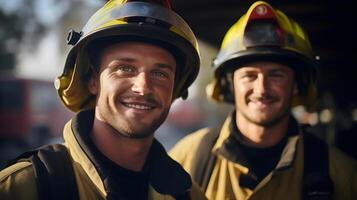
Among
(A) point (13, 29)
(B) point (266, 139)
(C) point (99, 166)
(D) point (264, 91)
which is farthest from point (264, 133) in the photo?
(A) point (13, 29)

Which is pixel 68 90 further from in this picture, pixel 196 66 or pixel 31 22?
pixel 31 22

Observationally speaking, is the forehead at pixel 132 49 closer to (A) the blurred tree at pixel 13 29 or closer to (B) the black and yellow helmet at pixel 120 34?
(B) the black and yellow helmet at pixel 120 34

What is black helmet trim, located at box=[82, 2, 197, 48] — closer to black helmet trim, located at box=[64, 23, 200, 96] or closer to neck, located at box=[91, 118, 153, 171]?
black helmet trim, located at box=[64, 23, 200, 96]

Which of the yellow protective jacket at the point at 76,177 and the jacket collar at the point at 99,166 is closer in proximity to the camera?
the yellow protective jacket at the point at 76,177

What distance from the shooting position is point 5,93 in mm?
11922

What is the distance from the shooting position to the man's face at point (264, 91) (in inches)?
121

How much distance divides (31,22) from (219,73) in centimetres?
2437

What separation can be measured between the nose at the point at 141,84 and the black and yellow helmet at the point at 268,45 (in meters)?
1.19

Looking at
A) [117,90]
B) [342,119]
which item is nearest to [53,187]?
[117,90]

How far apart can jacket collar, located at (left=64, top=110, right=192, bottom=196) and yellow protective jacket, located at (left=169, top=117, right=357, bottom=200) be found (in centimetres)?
72

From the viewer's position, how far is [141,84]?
2.22 metres

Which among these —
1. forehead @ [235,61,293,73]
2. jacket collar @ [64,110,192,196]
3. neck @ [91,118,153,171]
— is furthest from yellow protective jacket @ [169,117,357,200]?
neck @ [91,118,153,171]

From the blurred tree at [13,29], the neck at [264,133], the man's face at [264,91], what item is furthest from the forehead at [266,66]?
the blurred tree at [13,29]

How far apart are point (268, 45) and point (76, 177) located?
1.84 m
